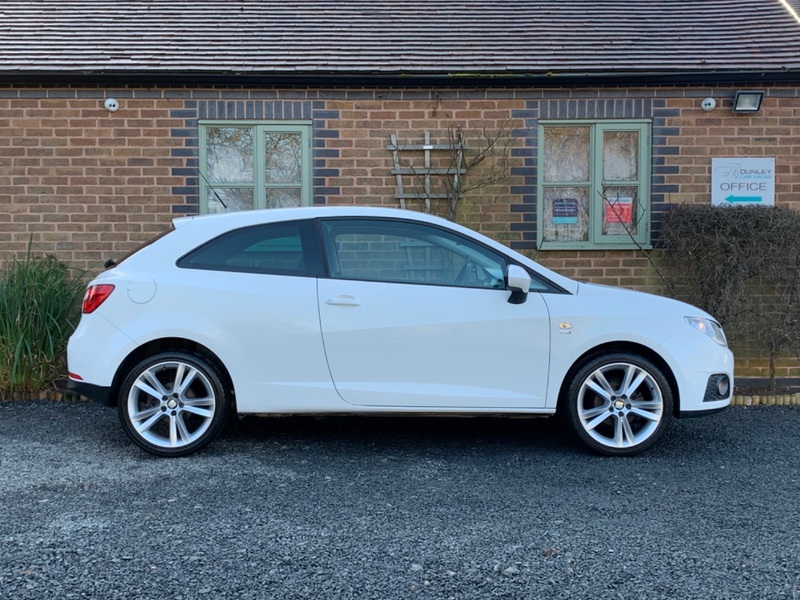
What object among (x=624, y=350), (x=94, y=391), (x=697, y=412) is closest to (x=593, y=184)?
(x=624, y=350)

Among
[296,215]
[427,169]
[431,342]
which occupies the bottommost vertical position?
[431,342]

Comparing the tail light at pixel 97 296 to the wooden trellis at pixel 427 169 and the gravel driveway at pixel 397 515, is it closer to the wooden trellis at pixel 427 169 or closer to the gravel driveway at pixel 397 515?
the gravel driveway at pixel 397 515

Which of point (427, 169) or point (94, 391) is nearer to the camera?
point (94, 391)

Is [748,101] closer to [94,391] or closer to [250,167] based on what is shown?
[250,167]

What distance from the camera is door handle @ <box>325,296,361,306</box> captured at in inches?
196

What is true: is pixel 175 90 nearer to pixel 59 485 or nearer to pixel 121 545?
pixel 59 485

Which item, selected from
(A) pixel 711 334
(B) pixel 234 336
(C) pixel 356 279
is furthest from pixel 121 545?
(A) pixel 711 334

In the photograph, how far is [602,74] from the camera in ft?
25.3

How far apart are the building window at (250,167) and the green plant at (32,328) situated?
1717mm

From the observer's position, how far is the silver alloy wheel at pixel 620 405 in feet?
16.7

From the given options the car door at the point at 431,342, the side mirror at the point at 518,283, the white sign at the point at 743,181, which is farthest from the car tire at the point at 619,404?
the white sign at the point at 743,181

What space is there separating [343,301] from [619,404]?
1.92 m

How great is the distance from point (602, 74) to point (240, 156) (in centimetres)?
371

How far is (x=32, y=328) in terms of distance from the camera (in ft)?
22.5
